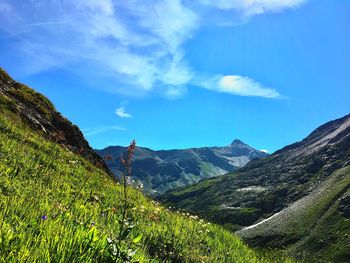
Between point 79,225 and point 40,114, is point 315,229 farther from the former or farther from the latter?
point 79,225

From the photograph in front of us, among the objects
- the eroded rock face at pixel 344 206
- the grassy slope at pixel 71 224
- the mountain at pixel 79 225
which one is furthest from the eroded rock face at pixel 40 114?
the eroded rock face at pixel 344 206

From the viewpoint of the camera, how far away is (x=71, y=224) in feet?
20.9

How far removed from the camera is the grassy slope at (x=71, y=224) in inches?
197

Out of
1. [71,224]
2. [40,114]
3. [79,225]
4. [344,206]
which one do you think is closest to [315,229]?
[344,206]

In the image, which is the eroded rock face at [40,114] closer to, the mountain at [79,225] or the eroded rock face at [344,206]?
the mountain at [79,225]

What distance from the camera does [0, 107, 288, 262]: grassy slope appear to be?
4992mm

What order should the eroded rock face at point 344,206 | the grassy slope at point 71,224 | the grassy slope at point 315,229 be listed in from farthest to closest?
the eroded rock face at point 344,206 → the grassy slope at point 315,229 → the grassy slope at point 71,224

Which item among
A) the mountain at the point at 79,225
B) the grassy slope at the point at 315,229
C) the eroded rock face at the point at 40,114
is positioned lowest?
the grassy slope at the point at 315,229

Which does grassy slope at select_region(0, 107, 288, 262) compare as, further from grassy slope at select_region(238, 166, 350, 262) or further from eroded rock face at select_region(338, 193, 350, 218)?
eroded rock face at select_region(338, 193, 350, 218)

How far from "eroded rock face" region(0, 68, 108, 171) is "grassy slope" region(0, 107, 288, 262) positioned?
442 inches

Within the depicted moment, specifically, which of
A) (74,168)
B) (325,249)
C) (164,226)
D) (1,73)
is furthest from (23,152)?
(325,249)

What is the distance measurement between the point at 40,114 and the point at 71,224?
2877cm

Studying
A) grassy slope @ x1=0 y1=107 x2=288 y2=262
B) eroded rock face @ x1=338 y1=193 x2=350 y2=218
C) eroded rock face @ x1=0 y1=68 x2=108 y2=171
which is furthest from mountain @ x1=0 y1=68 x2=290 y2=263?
eroded rock face @ x1=338 y1=193 x2=350 y2=218

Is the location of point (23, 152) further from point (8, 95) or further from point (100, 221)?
point (8, 95)
